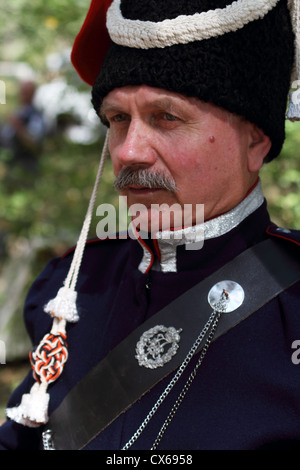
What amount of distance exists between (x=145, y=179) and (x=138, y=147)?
11cm

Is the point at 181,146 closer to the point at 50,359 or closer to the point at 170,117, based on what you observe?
the point at 170,117

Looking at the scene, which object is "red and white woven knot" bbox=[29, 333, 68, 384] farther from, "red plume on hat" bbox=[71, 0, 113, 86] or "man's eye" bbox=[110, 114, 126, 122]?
"red plume on hat" bbox=[71, 0, 113, 86]

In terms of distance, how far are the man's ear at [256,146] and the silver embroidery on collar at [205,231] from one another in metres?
0.10

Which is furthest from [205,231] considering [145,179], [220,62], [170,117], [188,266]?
[220,62]

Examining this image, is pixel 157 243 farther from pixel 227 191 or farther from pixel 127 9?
pixel 127 9

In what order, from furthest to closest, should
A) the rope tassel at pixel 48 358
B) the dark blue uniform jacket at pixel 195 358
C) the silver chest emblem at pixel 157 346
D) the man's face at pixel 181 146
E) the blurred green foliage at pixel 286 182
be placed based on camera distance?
the blurred green foliage at pixel 286 182 → the rope tassel at pixel 48 358 → the silver chest emblem at pixel 157 346 → the man's face at pixel 181 146 → the dark blue uniform jacket at pixel 195 358

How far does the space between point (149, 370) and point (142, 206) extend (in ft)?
1.82

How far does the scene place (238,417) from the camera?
68.2 inches

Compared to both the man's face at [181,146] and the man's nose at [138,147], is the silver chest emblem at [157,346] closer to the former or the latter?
the man's face at [181,146]

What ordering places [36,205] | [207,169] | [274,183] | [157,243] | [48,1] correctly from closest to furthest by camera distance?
[207,169]
[157,243]
[274,183]
[48,1]
[36,205]

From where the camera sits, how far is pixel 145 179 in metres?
1.88

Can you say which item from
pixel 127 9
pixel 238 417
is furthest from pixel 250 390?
pixel 127 9

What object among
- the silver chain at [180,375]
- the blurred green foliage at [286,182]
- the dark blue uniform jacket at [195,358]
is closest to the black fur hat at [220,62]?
the dark blue uniform jacket at [195,358]

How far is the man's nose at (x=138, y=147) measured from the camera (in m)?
1.84
